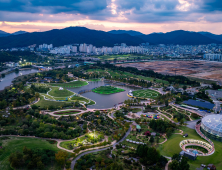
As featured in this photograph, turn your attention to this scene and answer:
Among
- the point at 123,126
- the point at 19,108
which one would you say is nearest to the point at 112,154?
the point at 123,126

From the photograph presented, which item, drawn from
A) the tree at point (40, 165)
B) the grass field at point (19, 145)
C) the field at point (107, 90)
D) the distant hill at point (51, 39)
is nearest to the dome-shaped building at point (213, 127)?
the grass field at point (19, 145)

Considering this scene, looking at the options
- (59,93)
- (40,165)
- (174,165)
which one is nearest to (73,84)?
(59,93)

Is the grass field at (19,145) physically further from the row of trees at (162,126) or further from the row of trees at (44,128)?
the row of trees at (162,126)

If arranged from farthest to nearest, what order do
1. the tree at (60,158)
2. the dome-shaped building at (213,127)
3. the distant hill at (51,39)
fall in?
the distant hill at (51,39)
the dome-shaped building at (213,127)
the tree at (60,158)

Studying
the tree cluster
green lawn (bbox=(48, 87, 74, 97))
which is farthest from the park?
the tree cluster

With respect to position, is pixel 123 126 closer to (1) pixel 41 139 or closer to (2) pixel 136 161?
(2) pixel 136 161

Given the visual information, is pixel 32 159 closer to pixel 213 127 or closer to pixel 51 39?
pixel 213 127
